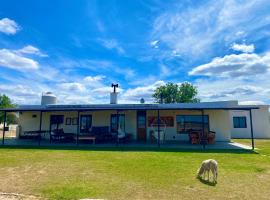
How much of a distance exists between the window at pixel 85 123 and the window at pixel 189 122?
6527 millimetres

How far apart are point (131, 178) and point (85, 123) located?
35.5 feet

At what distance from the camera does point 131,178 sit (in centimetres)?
588

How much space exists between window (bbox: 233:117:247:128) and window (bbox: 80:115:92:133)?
12888 millimetres

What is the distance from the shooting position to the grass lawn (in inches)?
184

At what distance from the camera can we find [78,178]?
5.86 m

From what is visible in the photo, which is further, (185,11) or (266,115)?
(266,115)

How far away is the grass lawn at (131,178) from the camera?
15.4ft

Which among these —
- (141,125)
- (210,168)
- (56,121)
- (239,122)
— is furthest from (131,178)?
(239,122)

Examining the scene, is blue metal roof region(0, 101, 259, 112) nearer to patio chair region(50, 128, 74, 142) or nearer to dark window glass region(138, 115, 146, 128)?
dark window glass region(138, 115, 146, 128)

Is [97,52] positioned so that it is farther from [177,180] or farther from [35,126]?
[177,180]

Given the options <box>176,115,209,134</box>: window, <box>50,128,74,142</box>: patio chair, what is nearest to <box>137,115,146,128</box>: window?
<box>176,115,209,134</box>: window

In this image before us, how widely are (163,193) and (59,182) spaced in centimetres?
269

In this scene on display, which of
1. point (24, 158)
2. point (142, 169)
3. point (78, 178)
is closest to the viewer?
point (78, 178)

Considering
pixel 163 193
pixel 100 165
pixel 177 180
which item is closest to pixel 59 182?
pixel 100 165
